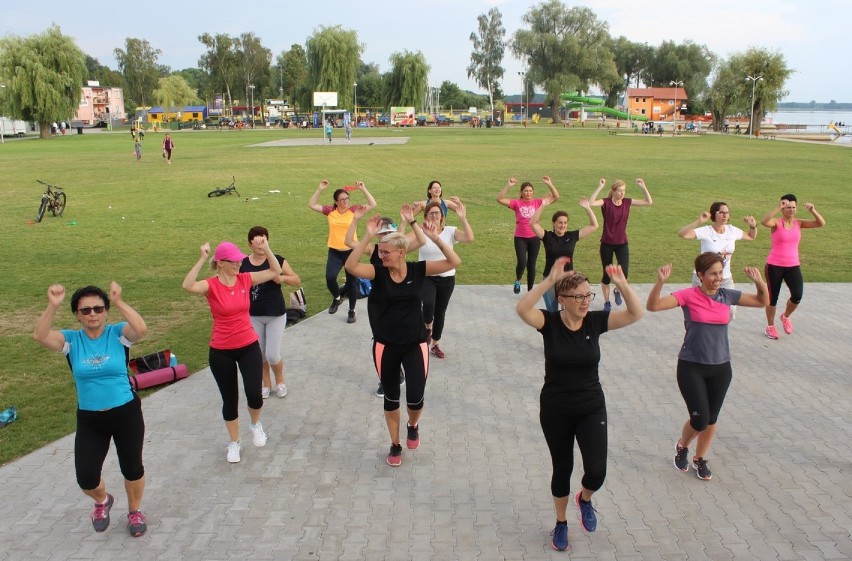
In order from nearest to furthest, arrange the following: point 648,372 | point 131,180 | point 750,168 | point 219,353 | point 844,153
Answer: point 219,353 < point 648,372 < point 131,180 < point 750,168 < point 844,153

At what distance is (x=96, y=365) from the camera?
4.46 metres

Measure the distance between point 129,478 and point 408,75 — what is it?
87.7 metres

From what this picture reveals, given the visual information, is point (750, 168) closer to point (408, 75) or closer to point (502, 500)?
point (502, 500)

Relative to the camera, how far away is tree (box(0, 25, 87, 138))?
60.9 metres

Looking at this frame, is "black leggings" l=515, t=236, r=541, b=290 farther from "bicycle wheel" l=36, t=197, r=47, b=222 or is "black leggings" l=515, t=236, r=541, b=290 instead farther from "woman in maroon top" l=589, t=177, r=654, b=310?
"bicycle wheel" l=36, t=197, r=47, b=222

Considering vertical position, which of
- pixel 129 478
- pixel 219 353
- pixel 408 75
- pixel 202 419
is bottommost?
pixel 202 419

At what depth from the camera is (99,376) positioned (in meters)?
4.48

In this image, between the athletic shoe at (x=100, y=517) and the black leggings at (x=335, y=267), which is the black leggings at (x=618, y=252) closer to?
the black leggings at (x=335, y=267)

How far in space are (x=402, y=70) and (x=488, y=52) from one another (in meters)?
23.2

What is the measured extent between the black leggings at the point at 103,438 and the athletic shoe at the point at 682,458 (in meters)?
4.27

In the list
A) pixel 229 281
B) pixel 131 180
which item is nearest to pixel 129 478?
pixel 229 281

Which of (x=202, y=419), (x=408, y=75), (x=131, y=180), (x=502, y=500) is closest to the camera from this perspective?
(x=502, y=500)

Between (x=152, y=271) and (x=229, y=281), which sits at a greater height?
(x=229, y=281)

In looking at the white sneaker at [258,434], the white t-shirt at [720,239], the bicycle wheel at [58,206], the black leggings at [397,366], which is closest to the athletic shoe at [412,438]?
the black leggings at [397,366]
